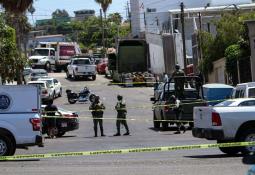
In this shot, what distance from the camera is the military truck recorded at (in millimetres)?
28650

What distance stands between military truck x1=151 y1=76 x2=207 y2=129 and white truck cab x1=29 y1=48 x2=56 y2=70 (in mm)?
43048

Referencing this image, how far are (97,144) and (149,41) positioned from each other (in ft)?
147

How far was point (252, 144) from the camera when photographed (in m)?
16.2

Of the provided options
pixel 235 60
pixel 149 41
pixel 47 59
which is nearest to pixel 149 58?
pixel 149 41

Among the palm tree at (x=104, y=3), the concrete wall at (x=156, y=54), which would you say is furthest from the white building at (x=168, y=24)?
the palm tree at (x=104, y=3)

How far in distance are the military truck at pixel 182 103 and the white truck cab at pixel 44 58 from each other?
4305 cm

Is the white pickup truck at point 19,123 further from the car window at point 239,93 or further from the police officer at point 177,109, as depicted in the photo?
the police officer at point 177,109

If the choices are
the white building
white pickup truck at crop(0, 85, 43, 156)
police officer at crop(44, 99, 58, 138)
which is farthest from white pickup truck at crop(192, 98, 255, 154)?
the white building

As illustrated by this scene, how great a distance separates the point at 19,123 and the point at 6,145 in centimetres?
65

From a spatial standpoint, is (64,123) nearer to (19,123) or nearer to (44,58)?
(19,123)

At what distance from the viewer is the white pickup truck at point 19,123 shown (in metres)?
17.7

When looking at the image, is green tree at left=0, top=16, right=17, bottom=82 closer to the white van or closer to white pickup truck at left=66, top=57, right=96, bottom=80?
the white van

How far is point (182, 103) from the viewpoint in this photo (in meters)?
28.7

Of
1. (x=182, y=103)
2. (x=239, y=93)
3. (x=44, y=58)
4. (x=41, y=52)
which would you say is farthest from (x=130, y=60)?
(x=239, y=93)
